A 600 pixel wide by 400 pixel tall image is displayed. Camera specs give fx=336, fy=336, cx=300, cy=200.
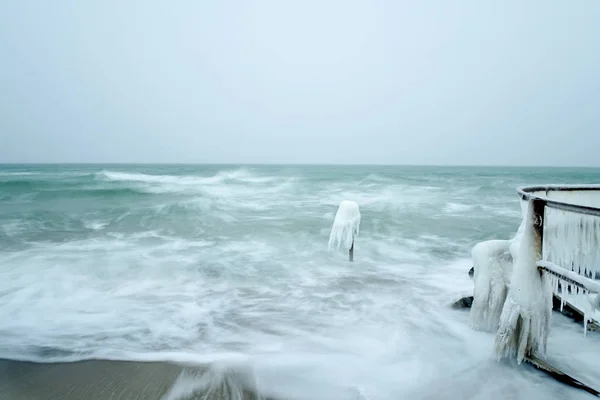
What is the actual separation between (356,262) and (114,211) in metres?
17.0

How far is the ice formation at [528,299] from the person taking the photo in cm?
316

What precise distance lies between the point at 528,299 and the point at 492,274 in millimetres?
748

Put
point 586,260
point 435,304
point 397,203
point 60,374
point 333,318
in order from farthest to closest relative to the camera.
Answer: point 397,203
point 435,304
point 333,318
point 60,374
point 586,260

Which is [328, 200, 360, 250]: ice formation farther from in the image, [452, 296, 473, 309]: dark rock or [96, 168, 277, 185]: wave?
[96, 168, 277, 185]: wave

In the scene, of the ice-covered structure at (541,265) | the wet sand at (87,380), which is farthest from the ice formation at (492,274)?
the wet sand at (87,380)

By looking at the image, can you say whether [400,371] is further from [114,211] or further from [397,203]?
[397,203]

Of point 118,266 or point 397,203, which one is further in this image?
point 397,203

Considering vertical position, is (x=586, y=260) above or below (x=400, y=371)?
above

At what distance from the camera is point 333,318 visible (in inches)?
228

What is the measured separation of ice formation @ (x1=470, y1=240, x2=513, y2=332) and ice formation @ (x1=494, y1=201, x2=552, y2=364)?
587 millimetres

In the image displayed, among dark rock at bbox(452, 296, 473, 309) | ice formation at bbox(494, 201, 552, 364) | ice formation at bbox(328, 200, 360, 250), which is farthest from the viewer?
ice formation at bbox(328, 200, 360, 250)

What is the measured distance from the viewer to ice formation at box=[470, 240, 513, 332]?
155 inches

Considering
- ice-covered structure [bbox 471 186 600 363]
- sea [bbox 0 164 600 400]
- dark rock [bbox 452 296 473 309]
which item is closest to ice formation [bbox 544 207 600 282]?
ice-covered structure [bbox 471 186 600 363]

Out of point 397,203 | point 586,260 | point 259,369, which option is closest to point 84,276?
point 259,369
